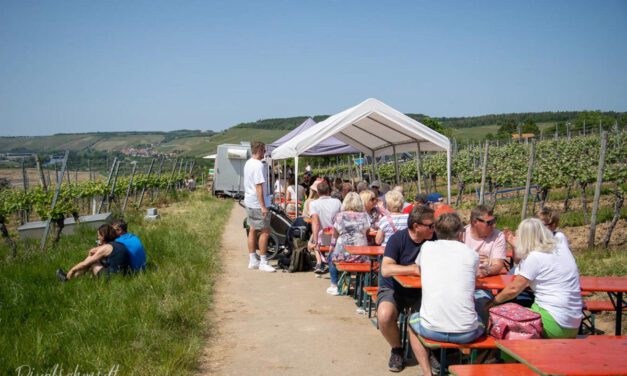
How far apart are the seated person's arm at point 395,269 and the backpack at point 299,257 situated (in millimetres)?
3660

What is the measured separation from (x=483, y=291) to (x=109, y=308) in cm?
325

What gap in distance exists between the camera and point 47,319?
15.6ft

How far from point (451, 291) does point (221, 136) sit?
102201 mm

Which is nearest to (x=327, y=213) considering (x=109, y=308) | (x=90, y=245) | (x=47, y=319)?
(x=109, y=308)

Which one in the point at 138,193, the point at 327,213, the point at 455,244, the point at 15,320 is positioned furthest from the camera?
the point at 138,193

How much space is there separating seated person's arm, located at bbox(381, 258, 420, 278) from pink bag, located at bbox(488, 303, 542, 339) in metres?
0.62

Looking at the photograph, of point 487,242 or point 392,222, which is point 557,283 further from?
point 392,222

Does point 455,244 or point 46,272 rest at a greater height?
point 455,244

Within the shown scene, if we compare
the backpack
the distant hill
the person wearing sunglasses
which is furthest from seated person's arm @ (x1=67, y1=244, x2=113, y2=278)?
the distant hill

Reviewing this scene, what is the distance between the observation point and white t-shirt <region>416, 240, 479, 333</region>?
320 centimetres

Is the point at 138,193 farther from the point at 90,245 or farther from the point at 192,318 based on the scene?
the point at 192,318

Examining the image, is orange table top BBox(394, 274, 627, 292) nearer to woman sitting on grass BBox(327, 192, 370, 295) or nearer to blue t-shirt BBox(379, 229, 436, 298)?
blue t-shirt BBox(379, 229, 436, 298)

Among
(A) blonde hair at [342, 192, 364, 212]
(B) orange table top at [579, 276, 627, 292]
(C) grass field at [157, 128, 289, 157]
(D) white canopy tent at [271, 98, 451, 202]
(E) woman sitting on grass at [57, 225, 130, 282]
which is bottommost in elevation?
(E) woman sitting on grass at [57, 225, 130, 282]

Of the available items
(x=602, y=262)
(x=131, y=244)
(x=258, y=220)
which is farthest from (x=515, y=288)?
(x=258, y=220)
